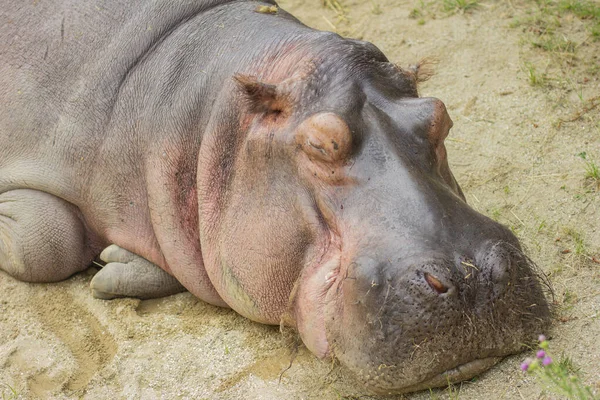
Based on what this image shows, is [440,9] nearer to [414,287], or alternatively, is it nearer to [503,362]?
[503,362]

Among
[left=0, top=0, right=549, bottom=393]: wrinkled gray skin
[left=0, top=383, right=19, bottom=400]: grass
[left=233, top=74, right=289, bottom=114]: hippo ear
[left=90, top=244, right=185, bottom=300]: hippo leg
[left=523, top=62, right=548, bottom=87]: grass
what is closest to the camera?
[left=0, top=0, right=549, bottom=393]: wrinkled gray skin

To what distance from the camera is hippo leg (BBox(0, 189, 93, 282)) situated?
399 cm

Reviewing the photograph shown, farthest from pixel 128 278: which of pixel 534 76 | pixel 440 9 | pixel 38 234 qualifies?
pixel 440 9

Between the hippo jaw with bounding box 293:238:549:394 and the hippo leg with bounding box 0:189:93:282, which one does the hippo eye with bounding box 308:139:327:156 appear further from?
the hippo leg with bounding box 0:189:93:282

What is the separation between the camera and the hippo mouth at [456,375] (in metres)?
2.96

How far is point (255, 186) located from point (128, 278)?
38.0 inches

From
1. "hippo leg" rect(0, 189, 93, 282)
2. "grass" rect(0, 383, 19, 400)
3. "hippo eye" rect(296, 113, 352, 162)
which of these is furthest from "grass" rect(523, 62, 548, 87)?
"grass" rect(0, 383, 19, 400)

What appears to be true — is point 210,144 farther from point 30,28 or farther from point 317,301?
point 30,28

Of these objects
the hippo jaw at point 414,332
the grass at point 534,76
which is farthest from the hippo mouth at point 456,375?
the grass at point 534,76

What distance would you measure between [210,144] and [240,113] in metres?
0.19

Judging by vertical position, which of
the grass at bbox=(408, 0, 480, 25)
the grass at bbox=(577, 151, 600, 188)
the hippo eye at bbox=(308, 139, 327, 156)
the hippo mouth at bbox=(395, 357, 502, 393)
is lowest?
the grass at bbox=(577, 151, 600, 188)

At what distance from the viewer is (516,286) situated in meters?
2.96

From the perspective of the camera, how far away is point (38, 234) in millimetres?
4008

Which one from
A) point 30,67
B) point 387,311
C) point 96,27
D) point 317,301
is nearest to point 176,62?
point 96,27
